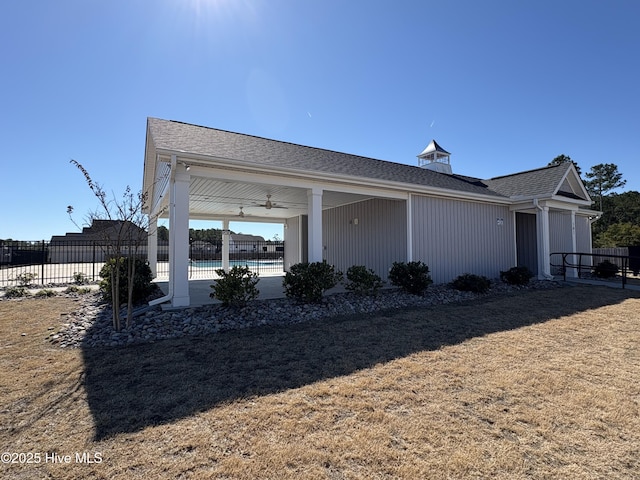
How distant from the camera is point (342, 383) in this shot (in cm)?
345

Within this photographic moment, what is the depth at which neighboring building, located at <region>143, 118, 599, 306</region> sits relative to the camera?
688cm

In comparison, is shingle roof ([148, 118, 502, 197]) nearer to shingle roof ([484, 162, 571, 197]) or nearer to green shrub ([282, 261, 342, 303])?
shingle roof ([484, 162, 571, 197])

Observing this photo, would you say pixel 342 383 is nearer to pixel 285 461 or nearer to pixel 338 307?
pixel 285 461

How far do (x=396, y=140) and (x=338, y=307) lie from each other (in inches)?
337

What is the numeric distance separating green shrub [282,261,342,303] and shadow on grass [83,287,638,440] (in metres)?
0.99

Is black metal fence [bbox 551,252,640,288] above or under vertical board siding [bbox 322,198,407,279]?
under

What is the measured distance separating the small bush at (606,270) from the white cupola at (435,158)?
7847 mm

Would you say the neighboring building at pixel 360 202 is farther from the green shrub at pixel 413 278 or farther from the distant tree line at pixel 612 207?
the distant tree line at pixel 612 207

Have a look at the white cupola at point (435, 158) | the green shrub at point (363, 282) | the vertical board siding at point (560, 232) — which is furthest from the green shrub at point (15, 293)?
the vertical board siding at point (560, 232)

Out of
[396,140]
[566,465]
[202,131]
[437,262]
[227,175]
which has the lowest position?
[566,465]

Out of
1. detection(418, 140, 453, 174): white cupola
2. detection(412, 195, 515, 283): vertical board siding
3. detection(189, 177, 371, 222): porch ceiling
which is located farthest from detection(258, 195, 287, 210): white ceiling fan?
detection(418, 140, 453, 174): white cupola

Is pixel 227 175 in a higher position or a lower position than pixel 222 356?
higher

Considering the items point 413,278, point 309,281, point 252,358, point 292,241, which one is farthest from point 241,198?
point 252,358

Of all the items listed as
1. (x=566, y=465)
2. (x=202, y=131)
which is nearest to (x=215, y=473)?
(x=566, y=465)
